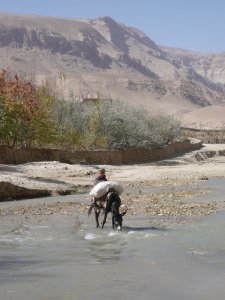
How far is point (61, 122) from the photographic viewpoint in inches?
1938

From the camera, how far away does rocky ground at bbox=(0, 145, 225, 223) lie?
66.4ft

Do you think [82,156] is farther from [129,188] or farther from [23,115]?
[129,188]

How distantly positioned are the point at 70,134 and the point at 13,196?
69.9ft

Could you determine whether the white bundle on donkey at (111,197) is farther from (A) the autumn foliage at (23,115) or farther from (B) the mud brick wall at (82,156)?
(A) the autumn foliage at (23,115)

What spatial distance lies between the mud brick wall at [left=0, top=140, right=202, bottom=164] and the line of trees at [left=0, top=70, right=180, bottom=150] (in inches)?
68.2

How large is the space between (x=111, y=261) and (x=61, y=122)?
38017 mm

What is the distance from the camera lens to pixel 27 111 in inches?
1560

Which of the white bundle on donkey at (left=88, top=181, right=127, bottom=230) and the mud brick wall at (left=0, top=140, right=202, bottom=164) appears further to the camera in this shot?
the mud brick wall at (left=0, top=140, right=202, bottom=164)

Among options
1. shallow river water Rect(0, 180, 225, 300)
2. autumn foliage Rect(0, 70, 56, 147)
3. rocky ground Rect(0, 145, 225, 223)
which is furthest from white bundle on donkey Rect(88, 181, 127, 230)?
autumn foliage Rect(0, 70, 56, 147)

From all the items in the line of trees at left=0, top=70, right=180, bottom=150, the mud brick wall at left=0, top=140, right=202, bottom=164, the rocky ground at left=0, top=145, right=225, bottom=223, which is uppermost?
the line of trees at left=0, top=70, right=180, bottom=150

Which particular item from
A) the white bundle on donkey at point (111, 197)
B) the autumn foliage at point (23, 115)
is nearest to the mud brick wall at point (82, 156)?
the autumn foliage at point (23, 115)

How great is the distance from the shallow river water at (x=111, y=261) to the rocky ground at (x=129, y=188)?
244 centimetres

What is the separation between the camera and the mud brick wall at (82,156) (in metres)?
37.0

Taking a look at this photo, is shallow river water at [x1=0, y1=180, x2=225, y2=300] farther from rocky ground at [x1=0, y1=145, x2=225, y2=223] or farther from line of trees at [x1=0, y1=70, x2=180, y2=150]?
line of trees at [x1=0, y1=70, x2=180, y2=150]
